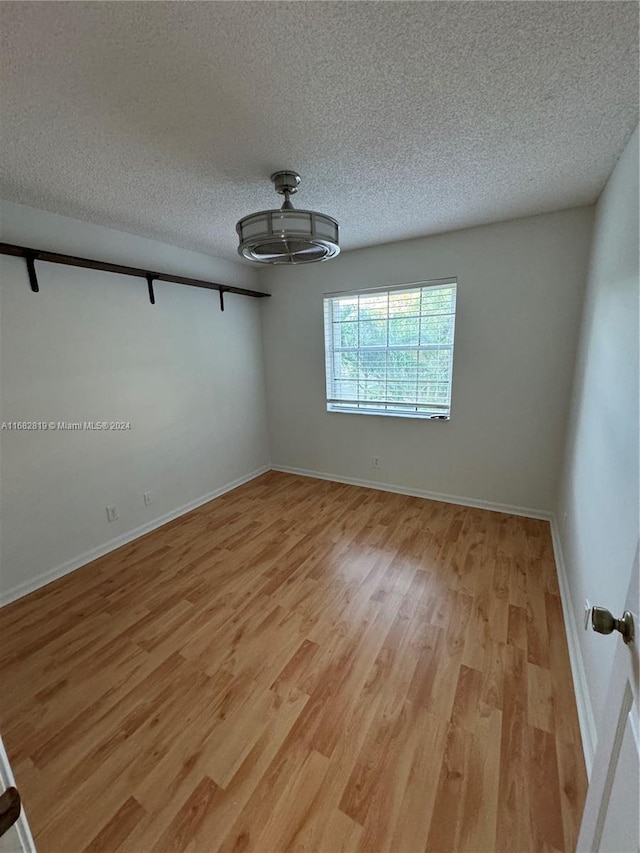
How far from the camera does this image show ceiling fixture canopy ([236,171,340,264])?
162cm

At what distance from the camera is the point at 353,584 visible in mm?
2207

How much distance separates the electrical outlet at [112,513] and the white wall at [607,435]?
3005 mm

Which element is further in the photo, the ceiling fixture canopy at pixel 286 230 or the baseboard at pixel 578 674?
the ceiling fixture canopy at pixel 286 230

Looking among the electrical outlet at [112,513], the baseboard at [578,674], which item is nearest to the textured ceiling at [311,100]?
the electrical outlet at [112,513]

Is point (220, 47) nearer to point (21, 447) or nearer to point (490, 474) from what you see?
Result: point (21, 447)

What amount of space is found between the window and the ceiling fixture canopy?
58.8 inches

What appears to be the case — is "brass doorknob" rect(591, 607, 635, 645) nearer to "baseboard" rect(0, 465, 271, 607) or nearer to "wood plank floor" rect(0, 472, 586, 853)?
"wood plank floor" rect(0, 472, 586, 853)

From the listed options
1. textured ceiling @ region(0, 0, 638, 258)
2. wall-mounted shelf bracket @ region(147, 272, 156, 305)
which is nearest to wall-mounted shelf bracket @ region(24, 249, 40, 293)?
textured ceiling @ region(0, 0, 638, 258)

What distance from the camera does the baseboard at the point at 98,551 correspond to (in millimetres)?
2166

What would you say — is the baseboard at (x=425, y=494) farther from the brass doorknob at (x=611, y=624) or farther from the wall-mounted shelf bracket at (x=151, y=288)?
the brass doorknob at (x=611, y=624)

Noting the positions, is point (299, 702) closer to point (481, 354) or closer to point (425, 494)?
point (425, 494)

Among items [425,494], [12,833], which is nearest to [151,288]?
[12,833]

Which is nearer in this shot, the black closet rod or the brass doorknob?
the brass doorknob

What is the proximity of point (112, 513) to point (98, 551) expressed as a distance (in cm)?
29
